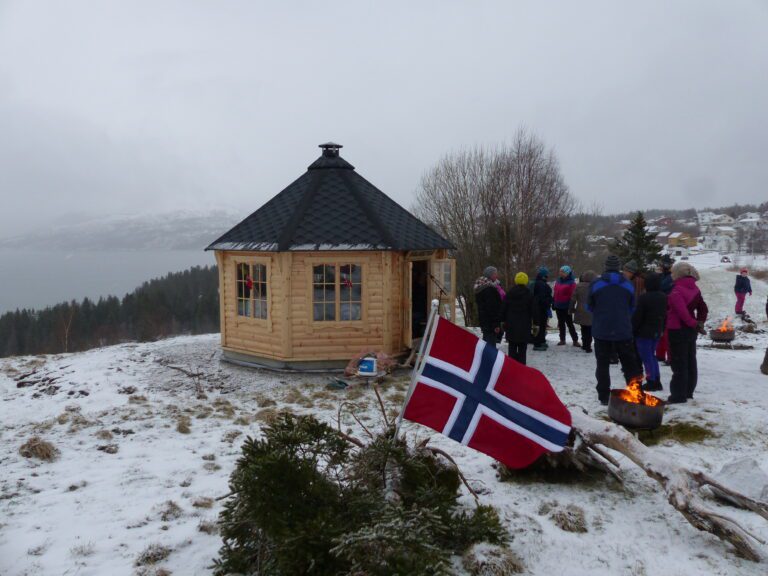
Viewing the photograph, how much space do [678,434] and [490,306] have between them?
4197 mm

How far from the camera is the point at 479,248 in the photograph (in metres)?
24.2

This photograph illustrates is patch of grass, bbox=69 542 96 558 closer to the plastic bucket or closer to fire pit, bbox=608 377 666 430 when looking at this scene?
fire pit, bbox=608 377 666 430

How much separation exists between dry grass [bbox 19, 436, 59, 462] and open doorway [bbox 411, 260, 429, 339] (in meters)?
7.29

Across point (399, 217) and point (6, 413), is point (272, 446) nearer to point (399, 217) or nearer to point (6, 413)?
point (6, 413)

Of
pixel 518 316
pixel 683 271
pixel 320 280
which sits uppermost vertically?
pixel 683 271

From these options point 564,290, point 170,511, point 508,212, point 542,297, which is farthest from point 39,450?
point 508,212

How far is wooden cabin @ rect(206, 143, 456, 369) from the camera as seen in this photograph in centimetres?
1026

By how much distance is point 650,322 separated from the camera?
7.57 metres

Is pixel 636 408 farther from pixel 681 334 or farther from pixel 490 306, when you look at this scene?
pixel 490 306

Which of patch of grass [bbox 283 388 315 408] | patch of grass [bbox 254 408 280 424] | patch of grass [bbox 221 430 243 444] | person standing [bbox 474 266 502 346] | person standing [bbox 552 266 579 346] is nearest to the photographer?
patch of grass [bbox 221 430 243 444]

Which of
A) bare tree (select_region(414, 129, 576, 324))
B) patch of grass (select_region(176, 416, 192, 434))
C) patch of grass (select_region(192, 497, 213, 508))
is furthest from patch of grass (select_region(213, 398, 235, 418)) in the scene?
bare tree (select_region(414, 129, 576, 324))

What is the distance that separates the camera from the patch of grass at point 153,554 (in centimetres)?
394

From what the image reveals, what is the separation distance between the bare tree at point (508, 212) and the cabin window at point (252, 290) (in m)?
14.4

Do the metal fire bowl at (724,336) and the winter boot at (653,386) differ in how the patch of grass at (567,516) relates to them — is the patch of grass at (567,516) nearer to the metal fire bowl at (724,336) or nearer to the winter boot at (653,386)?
the winter boot at (653,386)
